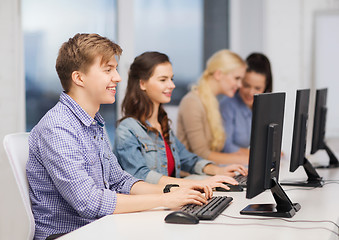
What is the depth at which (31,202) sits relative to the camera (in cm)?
174

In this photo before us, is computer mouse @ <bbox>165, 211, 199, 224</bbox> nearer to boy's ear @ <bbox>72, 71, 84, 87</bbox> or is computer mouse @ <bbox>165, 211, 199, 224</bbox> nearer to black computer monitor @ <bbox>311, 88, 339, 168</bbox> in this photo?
boy's ear @ <bbox>72, 71, 84, 87</bbox>

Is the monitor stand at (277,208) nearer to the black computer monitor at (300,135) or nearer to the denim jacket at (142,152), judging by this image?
the black computer monitor at (300,135)

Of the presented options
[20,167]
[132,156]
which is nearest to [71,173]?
[20,167]

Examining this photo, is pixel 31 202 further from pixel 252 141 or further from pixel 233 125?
pixel 233 125

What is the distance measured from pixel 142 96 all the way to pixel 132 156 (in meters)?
0.39

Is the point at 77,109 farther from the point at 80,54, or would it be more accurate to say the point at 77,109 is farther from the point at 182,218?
the point at 182,218

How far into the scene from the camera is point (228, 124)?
3697 millimetres

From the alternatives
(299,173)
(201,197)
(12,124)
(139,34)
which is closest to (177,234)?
(201,197)

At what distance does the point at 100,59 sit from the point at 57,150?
Result: 1.29ft

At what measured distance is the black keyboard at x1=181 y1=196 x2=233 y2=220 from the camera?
1.58 metres

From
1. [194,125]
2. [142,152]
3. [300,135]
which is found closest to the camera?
[300,135]

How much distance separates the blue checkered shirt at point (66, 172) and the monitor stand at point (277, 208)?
487 mm

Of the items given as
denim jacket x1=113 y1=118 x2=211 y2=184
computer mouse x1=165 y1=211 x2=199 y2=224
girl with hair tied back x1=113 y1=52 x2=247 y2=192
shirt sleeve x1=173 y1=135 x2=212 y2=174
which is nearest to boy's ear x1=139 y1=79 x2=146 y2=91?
girl with hair tied back x1=113 y1=52 x2=247 y2=192

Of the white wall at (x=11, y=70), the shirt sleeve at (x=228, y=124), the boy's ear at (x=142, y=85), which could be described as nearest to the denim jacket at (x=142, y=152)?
the boy's ear at (x=142, y=85)
